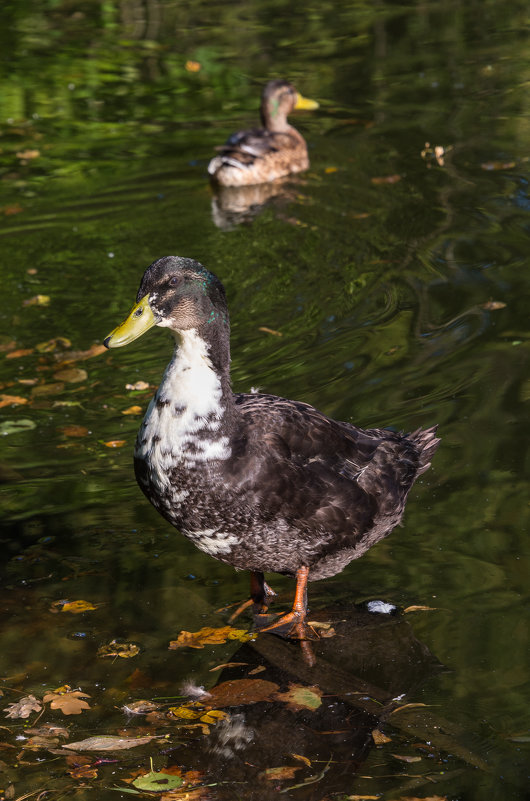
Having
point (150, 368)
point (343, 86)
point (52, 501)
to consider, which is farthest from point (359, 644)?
point (343, 86)

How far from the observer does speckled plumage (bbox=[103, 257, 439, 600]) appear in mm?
4762

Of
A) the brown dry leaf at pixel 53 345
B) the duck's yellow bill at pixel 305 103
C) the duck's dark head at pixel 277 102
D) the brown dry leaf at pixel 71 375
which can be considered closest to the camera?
the brown dry leaf at pixel 71 375

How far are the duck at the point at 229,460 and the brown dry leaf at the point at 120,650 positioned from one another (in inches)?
23.7

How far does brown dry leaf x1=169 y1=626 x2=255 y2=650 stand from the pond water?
56 mm

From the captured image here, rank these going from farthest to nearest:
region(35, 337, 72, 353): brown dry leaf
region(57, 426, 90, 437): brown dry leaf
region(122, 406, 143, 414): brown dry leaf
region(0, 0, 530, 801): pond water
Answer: region(35, 337, 72, 353): brown dry leaf, region(122, 406, 143, 414): brown dry leaf, region(57, 426, 90, 437): brown dry leaf, region(0, 0, 530, 801): pond water

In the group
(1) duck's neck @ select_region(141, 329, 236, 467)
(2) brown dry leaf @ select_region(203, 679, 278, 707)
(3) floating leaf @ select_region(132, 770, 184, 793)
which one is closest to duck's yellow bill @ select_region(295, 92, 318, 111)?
(1) duck's neck @ select_region(141, 329, 236, 467)

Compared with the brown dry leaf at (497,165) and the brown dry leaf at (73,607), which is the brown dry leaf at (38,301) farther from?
the brown dry leaf at (497,165)

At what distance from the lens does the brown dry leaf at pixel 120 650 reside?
511 centimetres

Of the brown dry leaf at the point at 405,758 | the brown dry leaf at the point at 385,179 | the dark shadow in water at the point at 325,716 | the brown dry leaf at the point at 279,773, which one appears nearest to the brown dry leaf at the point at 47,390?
the dark shadow in water at the point at 325,716

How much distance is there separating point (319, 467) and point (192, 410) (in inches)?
28.5

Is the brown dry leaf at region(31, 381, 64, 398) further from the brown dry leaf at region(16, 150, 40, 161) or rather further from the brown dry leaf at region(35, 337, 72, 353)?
the brown dry leaf at region(16, 150, 40, 161)

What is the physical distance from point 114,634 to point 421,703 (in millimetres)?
1516

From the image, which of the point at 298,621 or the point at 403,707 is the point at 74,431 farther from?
the point at 403,707

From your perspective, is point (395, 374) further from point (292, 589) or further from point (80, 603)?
point (80, 603)
